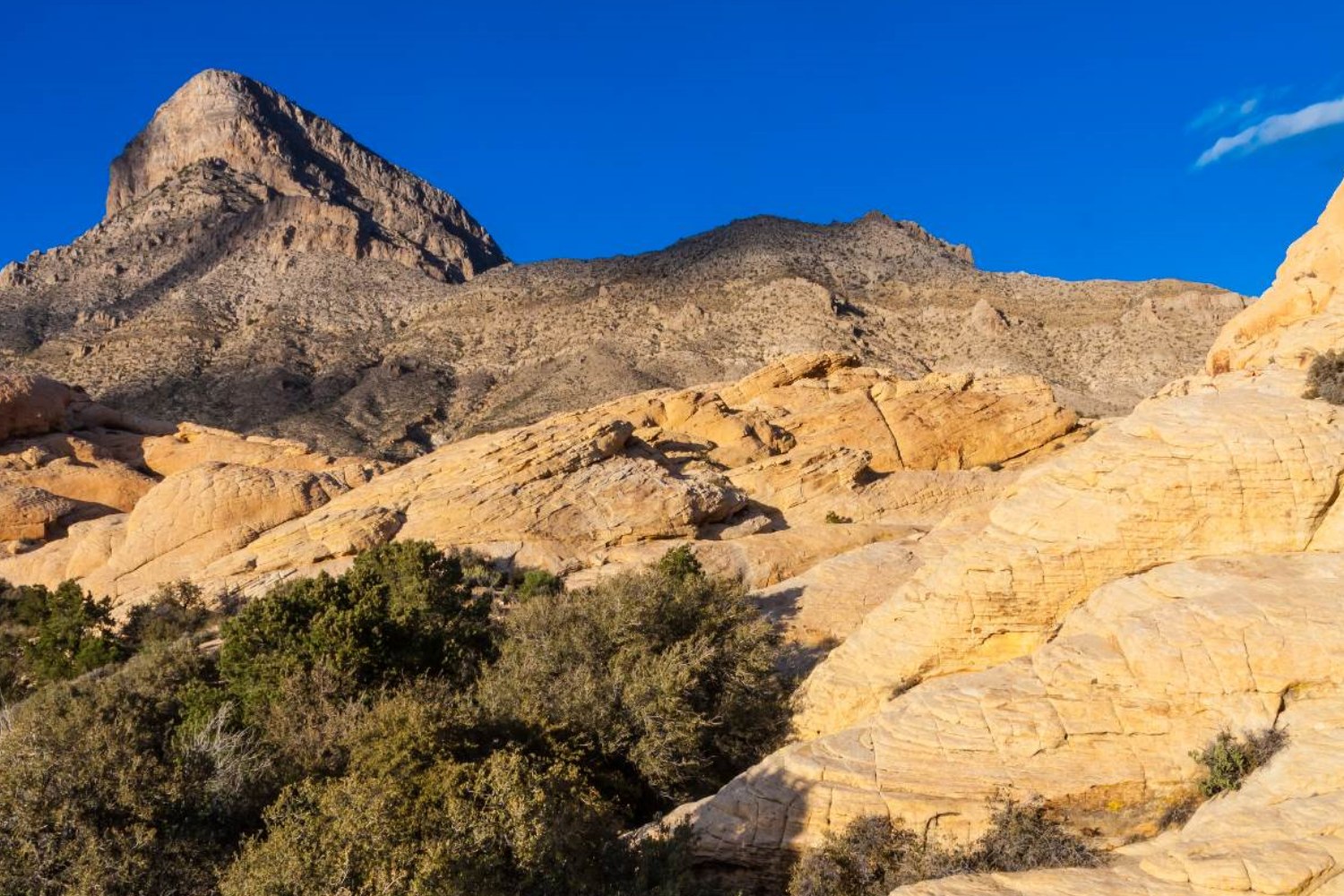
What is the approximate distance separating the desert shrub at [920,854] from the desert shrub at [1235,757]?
146 centimetres

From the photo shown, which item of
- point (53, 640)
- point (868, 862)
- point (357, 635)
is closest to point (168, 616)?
point (53, 640)

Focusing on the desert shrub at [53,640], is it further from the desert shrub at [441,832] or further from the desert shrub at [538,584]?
the desert shrub at [441,832]

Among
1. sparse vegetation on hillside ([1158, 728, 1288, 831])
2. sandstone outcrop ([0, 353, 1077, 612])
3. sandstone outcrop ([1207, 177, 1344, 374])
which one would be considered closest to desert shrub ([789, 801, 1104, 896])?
sparse vegetation on hillside ([1158, 728, 1288, 831])

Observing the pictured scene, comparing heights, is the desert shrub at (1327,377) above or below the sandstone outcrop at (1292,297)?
below

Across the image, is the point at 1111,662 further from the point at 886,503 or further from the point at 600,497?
the point at 886,503

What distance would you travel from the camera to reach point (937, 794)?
10.5 meters

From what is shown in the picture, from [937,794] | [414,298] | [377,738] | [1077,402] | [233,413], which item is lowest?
[937,794]

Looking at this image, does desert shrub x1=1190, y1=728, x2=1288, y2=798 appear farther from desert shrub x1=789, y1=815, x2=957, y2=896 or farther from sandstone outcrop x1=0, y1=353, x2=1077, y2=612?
sandstone outcrop x1=0, y1=353, x2=1077, y2=612

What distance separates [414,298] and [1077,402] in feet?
235

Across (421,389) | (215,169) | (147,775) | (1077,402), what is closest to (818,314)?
(1077,402)

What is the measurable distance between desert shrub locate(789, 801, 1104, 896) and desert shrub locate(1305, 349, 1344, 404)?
7535 mm

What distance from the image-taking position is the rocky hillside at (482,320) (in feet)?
236

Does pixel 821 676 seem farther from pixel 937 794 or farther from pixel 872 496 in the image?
pixel 872 496

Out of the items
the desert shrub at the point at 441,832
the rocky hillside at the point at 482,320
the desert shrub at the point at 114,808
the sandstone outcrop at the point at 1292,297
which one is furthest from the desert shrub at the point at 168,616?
the rocky hillside at the point at 482,320
